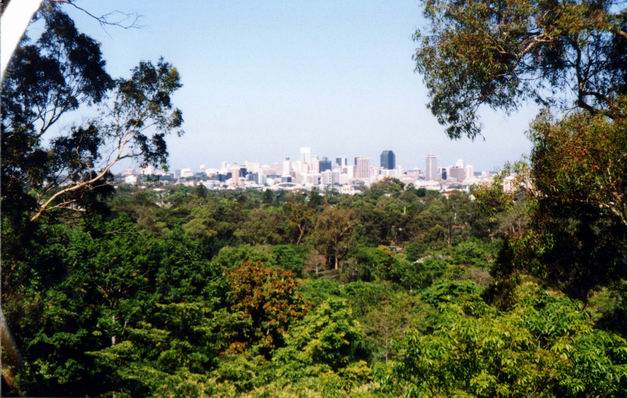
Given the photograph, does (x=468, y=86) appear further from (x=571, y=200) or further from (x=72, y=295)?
(x=72, y=295)

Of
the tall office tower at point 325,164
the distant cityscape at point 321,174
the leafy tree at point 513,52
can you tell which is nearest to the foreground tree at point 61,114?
→ the leafy tree at point 513,52

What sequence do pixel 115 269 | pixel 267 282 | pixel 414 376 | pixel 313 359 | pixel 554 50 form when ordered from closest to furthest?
1. pixel 414 376
2. pixel 554 50
3. pixel 313 359
4. pixel 115 269
5. pixel 267 282

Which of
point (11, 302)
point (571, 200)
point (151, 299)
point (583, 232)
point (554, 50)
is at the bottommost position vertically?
point (151, 299)

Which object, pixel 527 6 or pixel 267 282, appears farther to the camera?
pixel 267 282

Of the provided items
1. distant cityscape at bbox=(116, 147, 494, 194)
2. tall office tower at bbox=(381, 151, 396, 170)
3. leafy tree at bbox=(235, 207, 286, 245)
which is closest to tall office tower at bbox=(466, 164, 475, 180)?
distant cityscape at bbox=(116, 147, 494, 194)

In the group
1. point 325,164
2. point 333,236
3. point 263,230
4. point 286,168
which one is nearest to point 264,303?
point 333,236

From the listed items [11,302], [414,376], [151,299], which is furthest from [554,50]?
[151,299]

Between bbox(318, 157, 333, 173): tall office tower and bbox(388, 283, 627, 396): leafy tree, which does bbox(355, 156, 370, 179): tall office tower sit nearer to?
bbox(318, 157, 333, 173): tall office tower

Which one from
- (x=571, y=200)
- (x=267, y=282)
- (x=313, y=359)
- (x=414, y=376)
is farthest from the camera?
(x=267, y=282)

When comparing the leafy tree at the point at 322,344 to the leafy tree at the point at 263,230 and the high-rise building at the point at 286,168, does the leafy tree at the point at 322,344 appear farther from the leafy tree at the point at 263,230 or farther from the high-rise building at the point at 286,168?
the high-rise building at the point at 286,168
